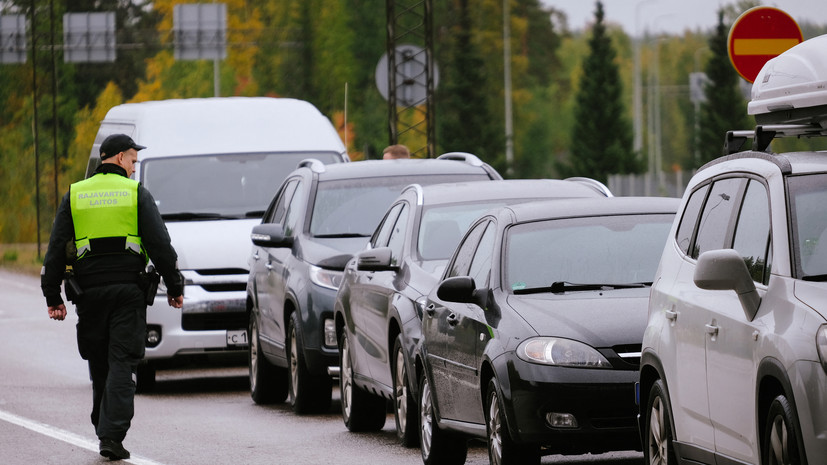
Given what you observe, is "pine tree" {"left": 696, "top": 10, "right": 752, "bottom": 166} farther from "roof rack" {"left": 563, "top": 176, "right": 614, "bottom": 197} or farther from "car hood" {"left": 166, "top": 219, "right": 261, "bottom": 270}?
"roof rack" {"left": 563, "top": 176, "right": 614, "bottom": 197}

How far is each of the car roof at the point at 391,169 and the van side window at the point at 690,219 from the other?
23.7 feet

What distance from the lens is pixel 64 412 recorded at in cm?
1505

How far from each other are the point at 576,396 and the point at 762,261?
7.68ft

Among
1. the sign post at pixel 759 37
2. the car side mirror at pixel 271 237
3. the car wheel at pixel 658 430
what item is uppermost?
the sign post at pixel 759 37

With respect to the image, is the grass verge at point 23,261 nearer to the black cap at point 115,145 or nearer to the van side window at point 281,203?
the van side window at point 281,203

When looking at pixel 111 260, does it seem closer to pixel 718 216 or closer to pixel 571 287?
pixel 571 287

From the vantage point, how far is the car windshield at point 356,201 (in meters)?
15.5

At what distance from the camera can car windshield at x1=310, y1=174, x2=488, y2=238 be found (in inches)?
610

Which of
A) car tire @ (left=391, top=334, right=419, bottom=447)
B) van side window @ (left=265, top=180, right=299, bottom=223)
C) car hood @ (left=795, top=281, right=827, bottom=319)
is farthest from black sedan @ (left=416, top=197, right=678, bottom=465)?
van side window @ (left=265, top=180, right=299, bottom=223)

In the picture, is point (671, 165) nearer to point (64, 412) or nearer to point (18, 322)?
point (18, 322)

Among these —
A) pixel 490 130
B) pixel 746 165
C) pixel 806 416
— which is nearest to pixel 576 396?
pixel 746 165

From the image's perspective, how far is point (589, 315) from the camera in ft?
32.2

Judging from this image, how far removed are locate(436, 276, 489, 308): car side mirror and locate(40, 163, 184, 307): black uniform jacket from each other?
7.87 ft

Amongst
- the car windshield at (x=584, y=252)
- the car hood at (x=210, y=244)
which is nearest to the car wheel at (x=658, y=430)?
the car windshield at (x=584, y=252)
